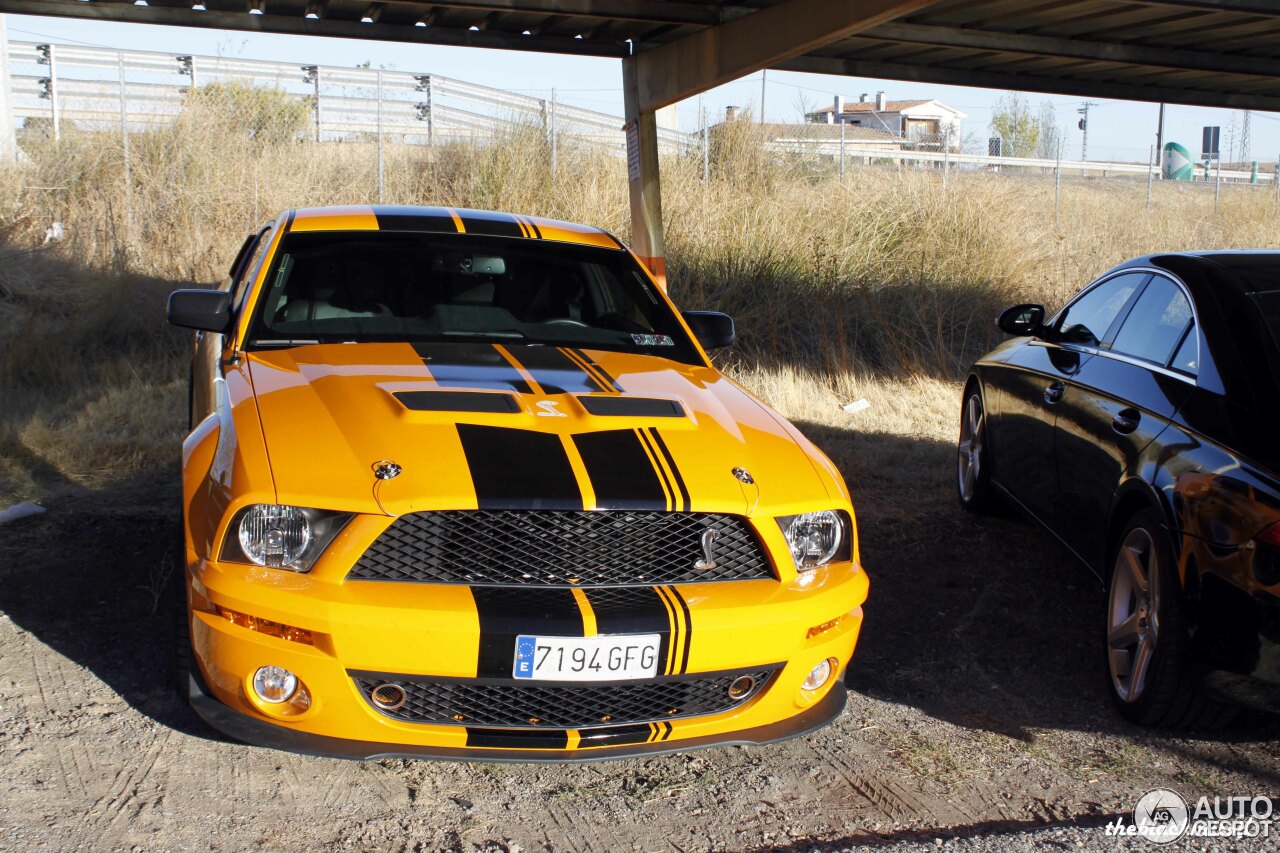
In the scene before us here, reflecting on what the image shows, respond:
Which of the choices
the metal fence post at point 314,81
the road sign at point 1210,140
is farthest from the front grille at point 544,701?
the road sign at point 1210,140

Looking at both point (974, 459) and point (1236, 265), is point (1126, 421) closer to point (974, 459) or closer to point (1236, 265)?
point (1236, 265)

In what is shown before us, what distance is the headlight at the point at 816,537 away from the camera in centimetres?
328

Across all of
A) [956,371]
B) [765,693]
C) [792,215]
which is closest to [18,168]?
[792,215]

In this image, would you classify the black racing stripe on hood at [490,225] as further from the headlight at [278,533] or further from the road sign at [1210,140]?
the road sign at [1210,140]

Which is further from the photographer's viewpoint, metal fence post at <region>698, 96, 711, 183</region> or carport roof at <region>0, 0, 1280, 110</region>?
metal fence post at <region>698, 96, 711, 183</region>

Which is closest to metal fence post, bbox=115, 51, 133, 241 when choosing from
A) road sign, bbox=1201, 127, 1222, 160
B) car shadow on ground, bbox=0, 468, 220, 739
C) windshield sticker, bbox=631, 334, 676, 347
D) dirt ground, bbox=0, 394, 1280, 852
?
car shadow on ground, bbox=0, 468, 220, 739

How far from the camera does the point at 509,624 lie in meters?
2.85

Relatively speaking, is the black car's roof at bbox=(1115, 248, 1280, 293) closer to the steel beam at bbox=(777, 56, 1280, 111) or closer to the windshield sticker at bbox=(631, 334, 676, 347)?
the windshield sticker at bbox=(631, 334, 676, 347)

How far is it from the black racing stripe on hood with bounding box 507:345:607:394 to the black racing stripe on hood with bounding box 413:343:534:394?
0.21 ft

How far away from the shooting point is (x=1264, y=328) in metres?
4.03

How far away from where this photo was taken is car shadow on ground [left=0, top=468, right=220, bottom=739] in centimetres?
389

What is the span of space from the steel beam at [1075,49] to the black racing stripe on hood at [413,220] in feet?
19.7

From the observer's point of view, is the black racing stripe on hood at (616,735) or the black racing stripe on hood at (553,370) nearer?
the black racing stripe on hood at (616,735)

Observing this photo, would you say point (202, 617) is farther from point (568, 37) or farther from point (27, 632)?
point (568, 37)
